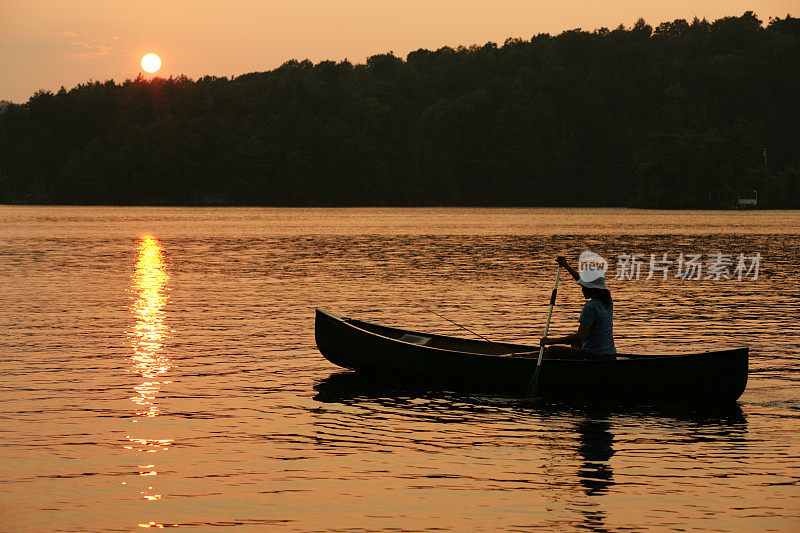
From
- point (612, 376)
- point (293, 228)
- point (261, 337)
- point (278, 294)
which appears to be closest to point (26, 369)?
point (261, 337)

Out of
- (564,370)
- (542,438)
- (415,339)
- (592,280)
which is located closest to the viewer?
(542,438)

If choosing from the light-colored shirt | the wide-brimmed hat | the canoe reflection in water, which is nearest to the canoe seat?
the canoe reflection in water

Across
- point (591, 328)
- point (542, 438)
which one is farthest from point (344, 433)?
point (591, 328)

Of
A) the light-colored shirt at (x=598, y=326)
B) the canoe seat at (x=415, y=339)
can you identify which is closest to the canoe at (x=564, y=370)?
the light-colored shirt at (x=598, y=326)

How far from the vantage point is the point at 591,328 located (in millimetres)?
19891

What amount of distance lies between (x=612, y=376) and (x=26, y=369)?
12.2m

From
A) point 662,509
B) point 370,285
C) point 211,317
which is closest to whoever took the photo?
point 662,509

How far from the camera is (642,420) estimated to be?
18.7 metres

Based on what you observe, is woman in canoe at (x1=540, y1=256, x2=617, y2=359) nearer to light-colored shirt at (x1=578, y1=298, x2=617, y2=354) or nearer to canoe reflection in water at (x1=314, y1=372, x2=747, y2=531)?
light-colored shirt at (x1=578, y1=298, x2=617, y2=354)

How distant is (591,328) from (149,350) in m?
11.9

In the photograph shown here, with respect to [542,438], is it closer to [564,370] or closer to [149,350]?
[564,370]

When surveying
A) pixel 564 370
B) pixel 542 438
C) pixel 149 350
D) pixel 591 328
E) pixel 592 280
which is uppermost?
pixel 592 280

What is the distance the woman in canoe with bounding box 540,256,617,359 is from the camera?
19.5 m

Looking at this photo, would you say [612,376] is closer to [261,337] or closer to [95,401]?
[95,401]
